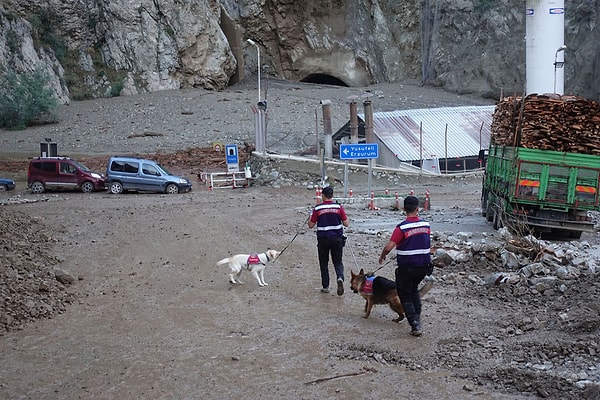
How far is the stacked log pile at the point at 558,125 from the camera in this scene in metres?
A: 17.0

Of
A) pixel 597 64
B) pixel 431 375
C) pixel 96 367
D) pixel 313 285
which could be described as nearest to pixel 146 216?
pixel 313 285

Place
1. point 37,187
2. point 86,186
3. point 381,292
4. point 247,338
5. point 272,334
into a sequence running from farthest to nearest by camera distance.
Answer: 1. point 86,186
2. point 37,187
3. point 381,292
4. point 272,334
5. point 247,338

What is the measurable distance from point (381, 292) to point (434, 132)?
30349 mm

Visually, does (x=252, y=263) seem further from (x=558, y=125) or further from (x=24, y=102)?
(x=24, y=102)

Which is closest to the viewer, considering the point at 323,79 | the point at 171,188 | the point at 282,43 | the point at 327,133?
the point at 171,188

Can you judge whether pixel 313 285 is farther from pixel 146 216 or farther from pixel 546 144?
pixel 146 216

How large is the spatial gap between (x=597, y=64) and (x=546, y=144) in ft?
139

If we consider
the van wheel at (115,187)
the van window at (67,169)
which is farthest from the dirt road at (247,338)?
the van window at (67,169)

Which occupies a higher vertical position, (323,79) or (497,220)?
(323,79)

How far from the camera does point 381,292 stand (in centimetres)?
950

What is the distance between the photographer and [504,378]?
727cm

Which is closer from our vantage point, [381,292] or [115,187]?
[381,292]

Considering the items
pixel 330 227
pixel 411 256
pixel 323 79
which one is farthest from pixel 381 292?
pixel 323 79

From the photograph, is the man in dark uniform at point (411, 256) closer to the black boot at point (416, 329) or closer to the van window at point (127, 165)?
the black boot at point (416, 329)
